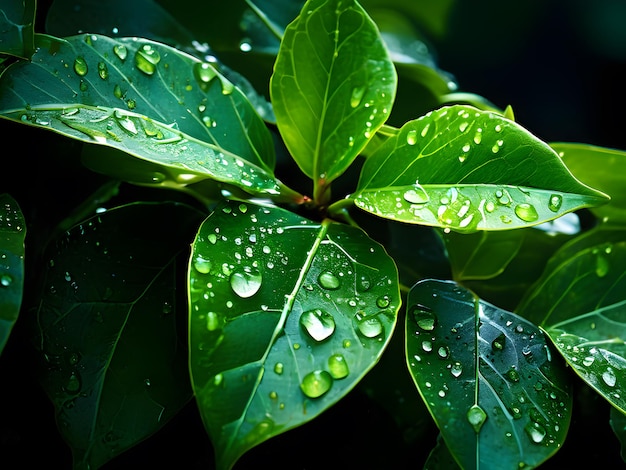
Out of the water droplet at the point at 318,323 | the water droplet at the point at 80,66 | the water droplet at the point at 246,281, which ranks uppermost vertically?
the water droplet at the point at 80,66

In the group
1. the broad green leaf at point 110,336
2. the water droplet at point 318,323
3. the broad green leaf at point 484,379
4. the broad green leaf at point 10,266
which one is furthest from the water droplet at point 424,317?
the broad green leaf at point 10,266

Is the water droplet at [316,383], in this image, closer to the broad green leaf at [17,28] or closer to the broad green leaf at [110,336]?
the broad green leaf at [110,336]

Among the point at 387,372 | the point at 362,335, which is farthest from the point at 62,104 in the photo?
the point at 387,372

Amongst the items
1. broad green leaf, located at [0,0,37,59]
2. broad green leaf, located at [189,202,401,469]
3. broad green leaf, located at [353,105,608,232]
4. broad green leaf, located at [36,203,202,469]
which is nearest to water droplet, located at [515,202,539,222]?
broad green leaf, located at [353,105,608,232]

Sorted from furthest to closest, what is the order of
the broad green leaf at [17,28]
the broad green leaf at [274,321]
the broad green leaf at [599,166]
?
the broad green leaf at [599,166]
the broad green leaf at [17,28]
the broad green leaf at [274,321]

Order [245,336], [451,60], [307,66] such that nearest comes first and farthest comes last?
[245,336]
[307,66]
[451,60]

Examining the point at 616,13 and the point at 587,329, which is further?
the point at 616,13

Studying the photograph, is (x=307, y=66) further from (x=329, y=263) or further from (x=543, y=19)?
(x=543, y=19)
